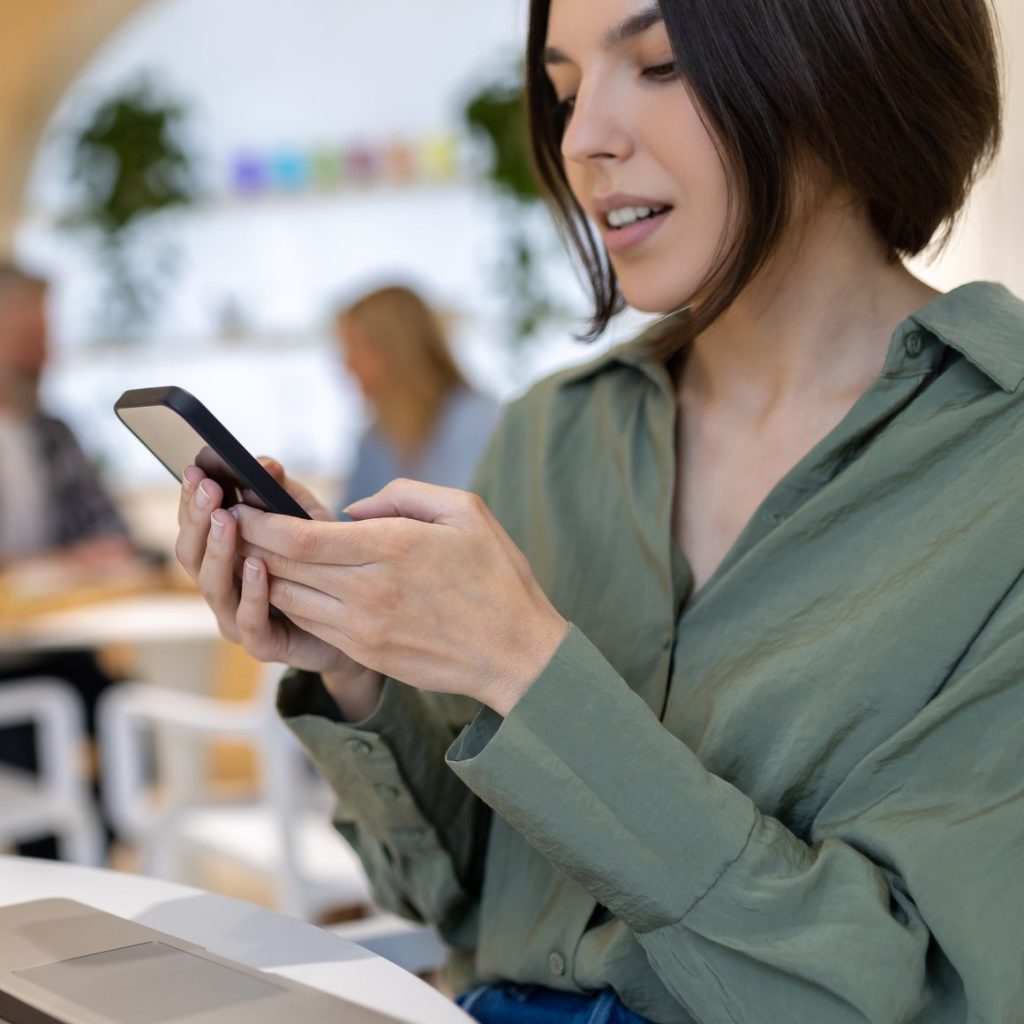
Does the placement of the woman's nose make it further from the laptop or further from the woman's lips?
the laptop

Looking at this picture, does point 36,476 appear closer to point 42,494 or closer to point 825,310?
point 42,494

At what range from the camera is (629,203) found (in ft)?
3.31

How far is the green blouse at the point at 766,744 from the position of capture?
81 cm

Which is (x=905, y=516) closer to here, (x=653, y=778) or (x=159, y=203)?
(x=653, y=778)

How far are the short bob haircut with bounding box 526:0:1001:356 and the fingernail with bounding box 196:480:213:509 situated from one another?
39 centimetres

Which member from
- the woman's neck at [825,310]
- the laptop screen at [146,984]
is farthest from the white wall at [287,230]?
the laptop screen at [146,984]

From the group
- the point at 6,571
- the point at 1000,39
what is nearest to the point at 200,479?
the point at 1000,39

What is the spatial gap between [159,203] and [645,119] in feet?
15.9

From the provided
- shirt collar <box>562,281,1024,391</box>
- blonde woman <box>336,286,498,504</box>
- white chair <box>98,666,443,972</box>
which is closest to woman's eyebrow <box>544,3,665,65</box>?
shirt collar <box>562,281,1024,391</box>

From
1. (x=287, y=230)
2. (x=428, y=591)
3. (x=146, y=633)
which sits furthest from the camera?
(x=287, y=230)

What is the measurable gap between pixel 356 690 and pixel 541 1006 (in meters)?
0.26

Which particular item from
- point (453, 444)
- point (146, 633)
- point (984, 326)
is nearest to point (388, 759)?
point (984, 326)

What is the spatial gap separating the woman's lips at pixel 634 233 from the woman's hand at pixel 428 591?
0.28m

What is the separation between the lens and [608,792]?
819 millimetres
